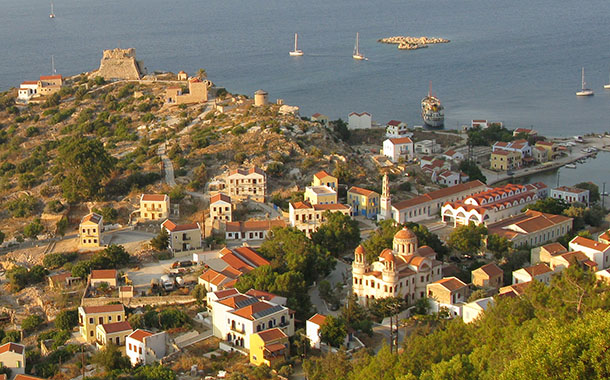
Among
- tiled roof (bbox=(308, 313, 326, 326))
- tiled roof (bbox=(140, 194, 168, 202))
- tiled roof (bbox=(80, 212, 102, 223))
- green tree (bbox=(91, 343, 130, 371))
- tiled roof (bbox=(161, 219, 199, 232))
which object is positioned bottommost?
green tree (bbox=(91, 343, 130, 371))

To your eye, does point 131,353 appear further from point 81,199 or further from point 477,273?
point 81,199

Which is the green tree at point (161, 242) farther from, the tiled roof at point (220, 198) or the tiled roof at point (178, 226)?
the tiled roof at point (220, 198)

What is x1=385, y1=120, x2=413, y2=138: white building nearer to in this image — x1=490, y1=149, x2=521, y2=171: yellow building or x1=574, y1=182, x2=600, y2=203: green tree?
x1=490, y1=149, x2=521, y2=171: yellow building

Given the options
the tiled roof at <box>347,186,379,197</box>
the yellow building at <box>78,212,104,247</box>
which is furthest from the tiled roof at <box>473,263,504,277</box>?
the yellow building at <box>78,212,104,247</box>

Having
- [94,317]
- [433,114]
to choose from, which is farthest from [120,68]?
[94,317]

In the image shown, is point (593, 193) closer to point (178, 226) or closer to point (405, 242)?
point (405, 242)
